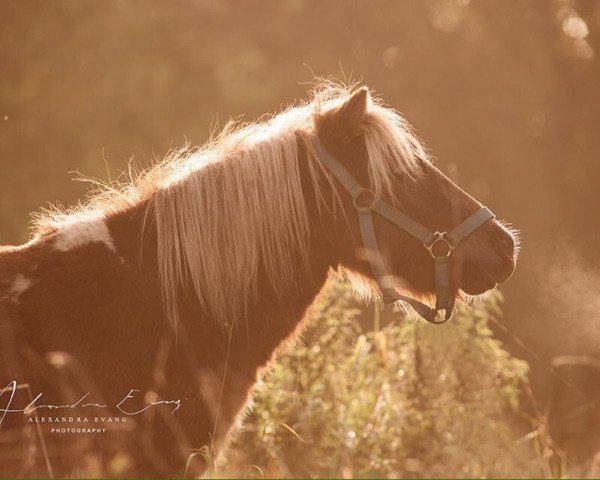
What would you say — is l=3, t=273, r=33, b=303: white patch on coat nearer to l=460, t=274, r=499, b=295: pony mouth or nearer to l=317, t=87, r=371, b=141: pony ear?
l=317, t=87, r=371, b=141: pony ear

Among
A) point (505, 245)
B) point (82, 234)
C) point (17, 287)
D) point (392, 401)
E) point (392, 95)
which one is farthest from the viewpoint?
point (392, 95)

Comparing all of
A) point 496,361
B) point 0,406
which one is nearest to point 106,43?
point 496,361

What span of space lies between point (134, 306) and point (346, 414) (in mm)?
3404

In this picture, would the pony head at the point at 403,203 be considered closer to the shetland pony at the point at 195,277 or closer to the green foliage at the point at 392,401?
the shetland pony at the point at 195,277

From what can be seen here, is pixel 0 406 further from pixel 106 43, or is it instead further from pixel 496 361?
pixel 106 43

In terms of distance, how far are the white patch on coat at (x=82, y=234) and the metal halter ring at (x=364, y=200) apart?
1217mm

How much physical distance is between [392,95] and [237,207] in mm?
13438

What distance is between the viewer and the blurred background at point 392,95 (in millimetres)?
13984

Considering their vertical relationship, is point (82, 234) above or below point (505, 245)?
above

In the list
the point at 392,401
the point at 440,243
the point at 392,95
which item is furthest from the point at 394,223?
the point at 392,95

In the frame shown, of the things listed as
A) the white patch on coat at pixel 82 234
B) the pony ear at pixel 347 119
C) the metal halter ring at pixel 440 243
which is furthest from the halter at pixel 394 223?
the white patch on coat at pixel 82 234

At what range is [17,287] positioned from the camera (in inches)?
146

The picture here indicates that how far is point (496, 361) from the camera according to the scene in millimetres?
8125

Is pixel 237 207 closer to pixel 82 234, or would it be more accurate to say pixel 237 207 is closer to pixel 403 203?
pixel 82 234
